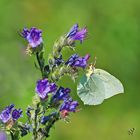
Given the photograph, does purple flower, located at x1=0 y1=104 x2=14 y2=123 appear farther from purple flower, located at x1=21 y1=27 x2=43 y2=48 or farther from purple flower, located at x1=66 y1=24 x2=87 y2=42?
purple flower, located at x1=66 y1=24 x2=87 y2=42

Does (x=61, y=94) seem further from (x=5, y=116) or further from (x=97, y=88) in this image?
(x=97, y=88)

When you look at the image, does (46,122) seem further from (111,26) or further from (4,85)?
(111,26)

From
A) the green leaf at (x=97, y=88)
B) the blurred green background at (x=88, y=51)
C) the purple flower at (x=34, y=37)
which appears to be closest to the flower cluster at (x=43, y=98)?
the purple flower at (x=34, y=37)

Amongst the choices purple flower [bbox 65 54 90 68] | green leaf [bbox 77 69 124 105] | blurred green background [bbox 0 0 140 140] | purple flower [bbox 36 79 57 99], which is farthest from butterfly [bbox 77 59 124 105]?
blurred green background [bbox 0 0 140 140]

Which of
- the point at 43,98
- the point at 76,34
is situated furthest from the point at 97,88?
the point at 43,98

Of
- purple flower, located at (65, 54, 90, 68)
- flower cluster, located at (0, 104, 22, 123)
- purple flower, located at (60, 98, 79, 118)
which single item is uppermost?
purple flower, located at (65, 54, 90, 68)

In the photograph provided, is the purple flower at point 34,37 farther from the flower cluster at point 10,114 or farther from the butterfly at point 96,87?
the butterfly at point 96,87

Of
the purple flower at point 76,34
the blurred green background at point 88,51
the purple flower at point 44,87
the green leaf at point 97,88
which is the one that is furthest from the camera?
the blurred green background at point 88,51
